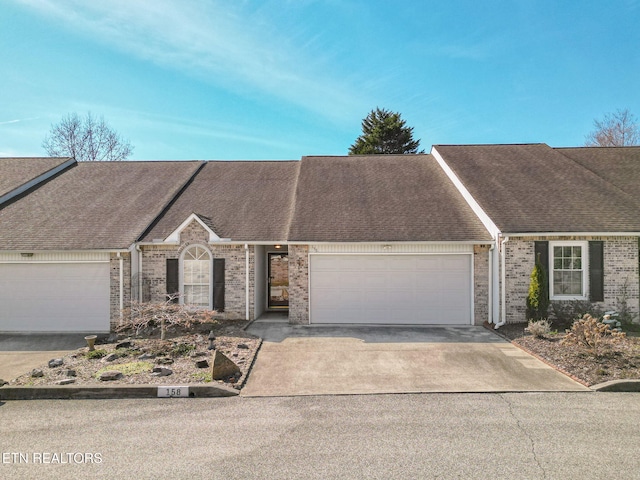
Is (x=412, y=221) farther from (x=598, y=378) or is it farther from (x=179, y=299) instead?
(x=179, y=299)

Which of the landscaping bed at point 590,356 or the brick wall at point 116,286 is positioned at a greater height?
the brick wall at point 116,286

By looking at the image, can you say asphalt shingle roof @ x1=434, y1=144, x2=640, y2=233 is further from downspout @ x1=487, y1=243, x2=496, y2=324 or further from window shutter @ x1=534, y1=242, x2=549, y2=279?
downspout @ x1=487, y1=243, x2=496, y2=324

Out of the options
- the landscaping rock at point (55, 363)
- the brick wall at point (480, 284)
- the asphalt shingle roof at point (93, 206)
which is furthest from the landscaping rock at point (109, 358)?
the brick wall at point (480, 284)

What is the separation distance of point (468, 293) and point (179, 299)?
9.33 meters

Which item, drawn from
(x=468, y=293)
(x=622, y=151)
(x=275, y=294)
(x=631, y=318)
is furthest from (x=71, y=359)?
(x=622, y=151)

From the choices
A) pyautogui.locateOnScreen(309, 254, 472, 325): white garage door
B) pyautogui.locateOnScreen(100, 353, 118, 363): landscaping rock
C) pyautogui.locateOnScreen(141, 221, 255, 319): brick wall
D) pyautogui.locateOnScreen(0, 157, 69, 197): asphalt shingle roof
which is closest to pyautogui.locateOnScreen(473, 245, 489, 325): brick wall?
pyautogui.locateOnScreen(309, 254, 472, 325): white garage door

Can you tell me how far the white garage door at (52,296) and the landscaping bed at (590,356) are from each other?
12.4 m

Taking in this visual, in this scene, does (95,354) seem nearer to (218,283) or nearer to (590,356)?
(218,283)

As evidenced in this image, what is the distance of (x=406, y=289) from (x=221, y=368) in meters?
6.56

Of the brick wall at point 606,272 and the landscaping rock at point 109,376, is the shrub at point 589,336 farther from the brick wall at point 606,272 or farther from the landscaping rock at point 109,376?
the landscaping rock at point 109,376

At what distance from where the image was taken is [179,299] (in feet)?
38.2

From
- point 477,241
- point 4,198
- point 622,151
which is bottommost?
point 477,241

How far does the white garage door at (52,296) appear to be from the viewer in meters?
11.4

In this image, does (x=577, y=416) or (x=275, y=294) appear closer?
(x=577, y=416)
